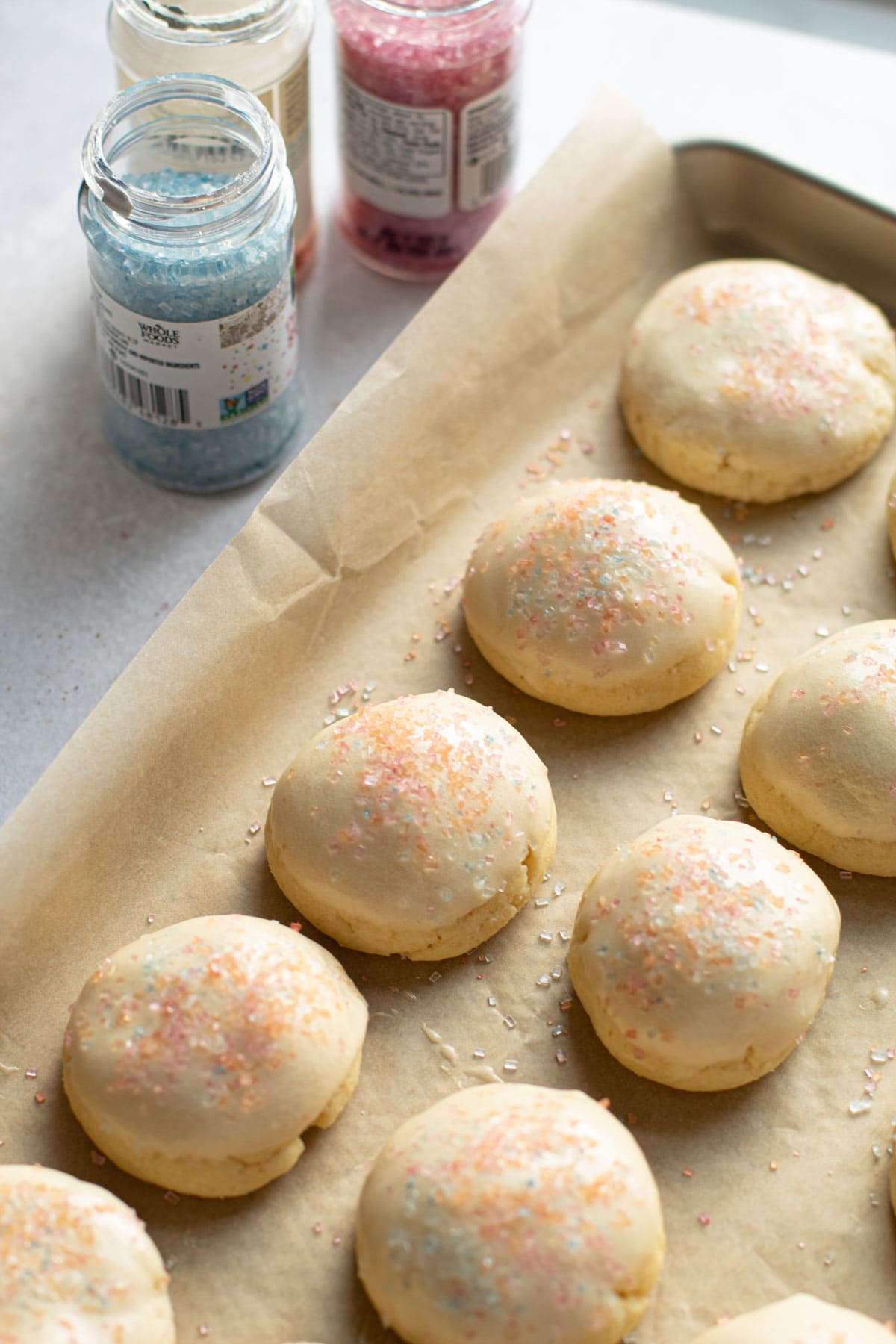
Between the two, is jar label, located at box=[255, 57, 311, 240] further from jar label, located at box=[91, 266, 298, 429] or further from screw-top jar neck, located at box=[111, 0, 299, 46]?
jar label, located at box=[91, 266, 298, 429]

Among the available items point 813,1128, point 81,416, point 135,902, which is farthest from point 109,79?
point 813,1128

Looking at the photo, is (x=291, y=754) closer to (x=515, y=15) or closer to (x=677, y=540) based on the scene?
(x=677, y=540)

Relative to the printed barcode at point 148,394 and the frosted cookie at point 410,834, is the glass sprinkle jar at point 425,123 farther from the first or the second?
the frosted cookie at point 410,834

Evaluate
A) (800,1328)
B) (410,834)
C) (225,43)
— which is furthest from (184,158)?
(800,1328)

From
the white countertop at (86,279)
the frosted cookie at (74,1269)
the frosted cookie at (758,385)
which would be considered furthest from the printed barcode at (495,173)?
the frosted cookie at (74,1269)

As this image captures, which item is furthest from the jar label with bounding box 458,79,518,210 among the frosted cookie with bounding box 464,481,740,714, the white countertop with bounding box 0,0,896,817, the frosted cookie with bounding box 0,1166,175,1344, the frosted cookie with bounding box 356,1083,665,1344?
the frosted cookie with bounding box 0,1166,175,1344

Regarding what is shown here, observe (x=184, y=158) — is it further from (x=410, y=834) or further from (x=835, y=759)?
(x=835, y=759)
